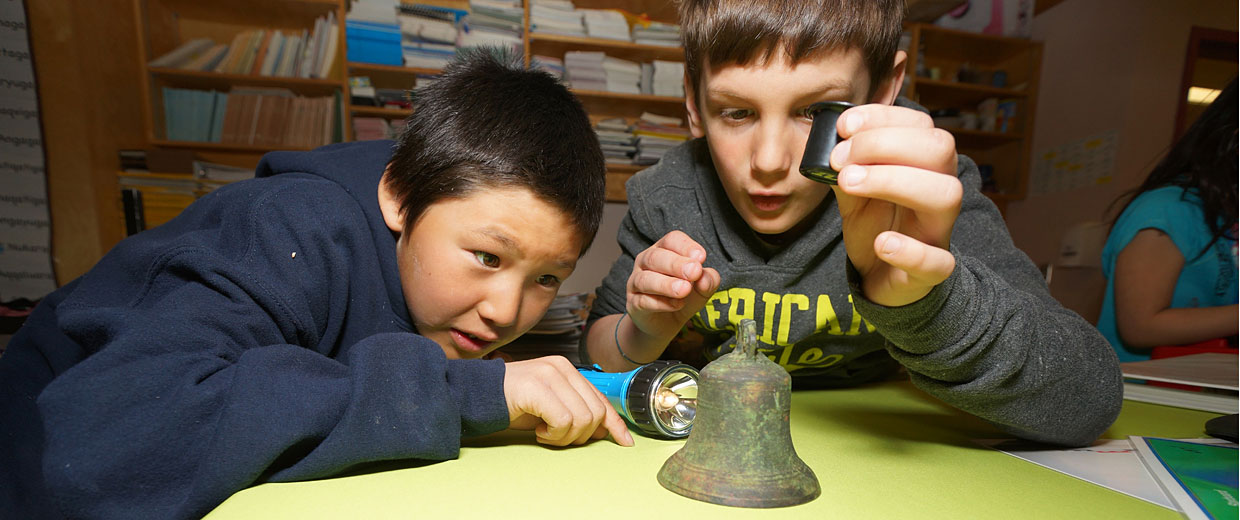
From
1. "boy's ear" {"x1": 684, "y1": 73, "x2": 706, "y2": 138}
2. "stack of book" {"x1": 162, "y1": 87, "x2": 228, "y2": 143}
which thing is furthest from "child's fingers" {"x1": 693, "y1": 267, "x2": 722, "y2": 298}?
"stack of book" {"x1": 162, "y1": 87, "x2": 228, "y2": 143}

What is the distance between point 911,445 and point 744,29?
1.61ft

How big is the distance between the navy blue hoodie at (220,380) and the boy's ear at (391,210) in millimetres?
74

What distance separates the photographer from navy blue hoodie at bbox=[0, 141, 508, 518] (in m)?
0.44

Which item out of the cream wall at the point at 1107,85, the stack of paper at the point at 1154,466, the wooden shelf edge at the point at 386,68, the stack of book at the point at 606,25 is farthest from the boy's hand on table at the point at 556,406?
the cream wall at the point at 1107,85

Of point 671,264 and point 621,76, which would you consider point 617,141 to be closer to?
point 621,76

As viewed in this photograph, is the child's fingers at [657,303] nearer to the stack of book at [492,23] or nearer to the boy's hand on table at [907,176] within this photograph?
the boy's hand on table at [907,176]

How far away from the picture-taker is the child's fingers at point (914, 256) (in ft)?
1.44

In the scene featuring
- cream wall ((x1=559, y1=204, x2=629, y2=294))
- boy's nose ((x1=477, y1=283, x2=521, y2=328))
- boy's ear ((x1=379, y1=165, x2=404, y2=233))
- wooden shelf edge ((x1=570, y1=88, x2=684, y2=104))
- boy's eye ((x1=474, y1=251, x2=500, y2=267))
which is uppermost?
wooden shelf edge ((x1=570, y1=88, x2=684, y2=104))

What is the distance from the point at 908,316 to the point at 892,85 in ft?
1.57

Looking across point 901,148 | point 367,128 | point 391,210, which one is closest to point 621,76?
point 367,128

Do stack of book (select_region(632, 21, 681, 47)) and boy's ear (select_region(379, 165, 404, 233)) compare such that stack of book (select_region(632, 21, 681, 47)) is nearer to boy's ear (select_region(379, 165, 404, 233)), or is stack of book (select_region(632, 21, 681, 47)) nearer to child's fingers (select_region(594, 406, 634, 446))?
boy's ear (select_region(379, 165, 404, 233))

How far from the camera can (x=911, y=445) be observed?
60cm

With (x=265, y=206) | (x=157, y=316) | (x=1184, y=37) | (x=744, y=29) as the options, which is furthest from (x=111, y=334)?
(x=1184, y=37)

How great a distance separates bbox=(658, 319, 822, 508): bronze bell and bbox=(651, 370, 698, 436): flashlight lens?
132mm
